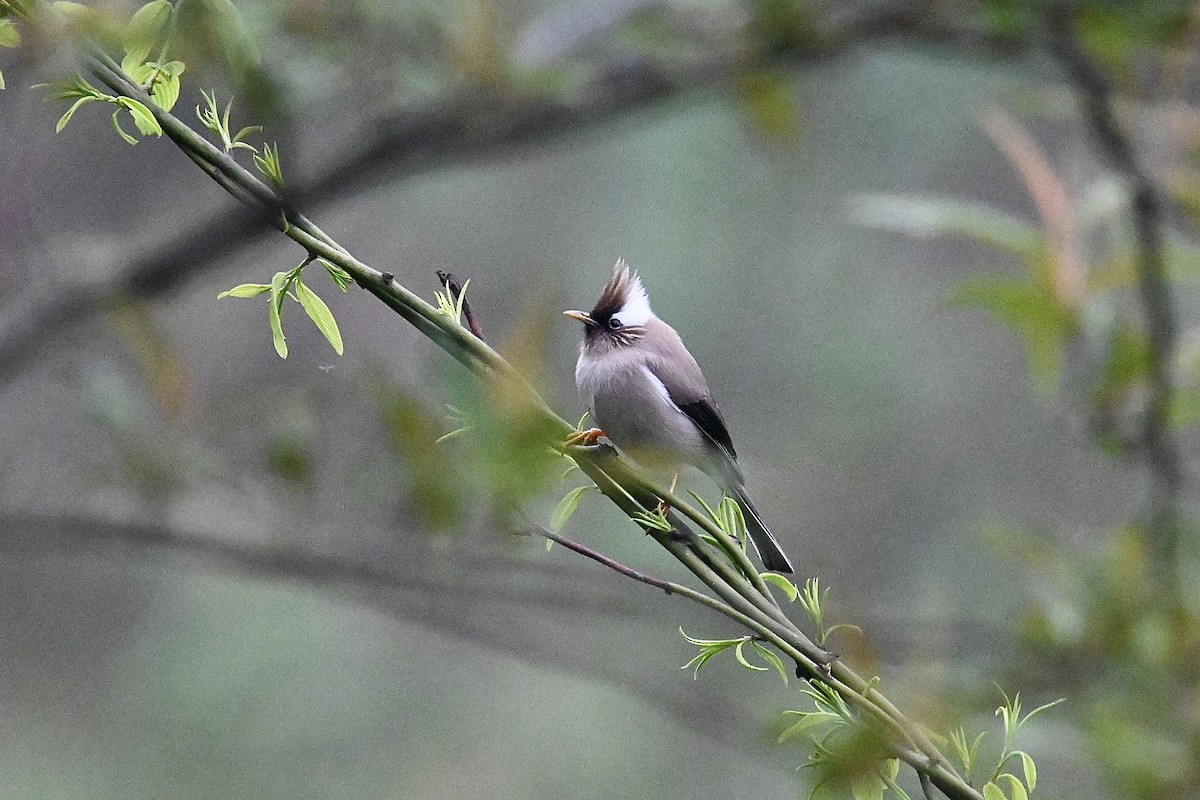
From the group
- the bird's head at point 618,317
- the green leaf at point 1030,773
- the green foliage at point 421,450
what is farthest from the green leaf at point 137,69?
the bird's head at point 618,317

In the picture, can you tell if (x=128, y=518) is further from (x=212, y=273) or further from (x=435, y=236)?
(x=435, y=236)

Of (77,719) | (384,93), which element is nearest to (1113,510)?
(384,93)

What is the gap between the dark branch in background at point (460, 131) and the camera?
10.7 feet

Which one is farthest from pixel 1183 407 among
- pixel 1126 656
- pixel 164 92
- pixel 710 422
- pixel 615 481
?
pixel 164 92

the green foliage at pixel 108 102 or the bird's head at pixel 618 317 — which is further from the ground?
the bird's head at pixel 618 317

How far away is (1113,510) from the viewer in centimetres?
702

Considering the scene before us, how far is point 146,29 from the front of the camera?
873 mm

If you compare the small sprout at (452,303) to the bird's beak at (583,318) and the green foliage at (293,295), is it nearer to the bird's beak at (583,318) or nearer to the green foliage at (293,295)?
the green foliage at (293,295)

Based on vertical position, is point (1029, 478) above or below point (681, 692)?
above

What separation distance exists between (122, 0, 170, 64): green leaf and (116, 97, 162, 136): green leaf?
82 mm

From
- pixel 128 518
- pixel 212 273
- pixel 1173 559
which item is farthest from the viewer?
pixel 212 273

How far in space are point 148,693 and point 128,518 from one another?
16.1 feet

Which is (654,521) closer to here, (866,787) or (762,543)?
(866,787)

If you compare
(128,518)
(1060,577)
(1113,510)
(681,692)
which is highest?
(1113,510)
